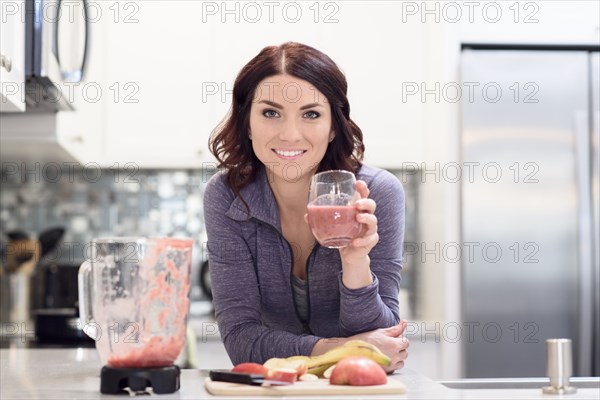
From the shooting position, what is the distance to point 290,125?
1833mm

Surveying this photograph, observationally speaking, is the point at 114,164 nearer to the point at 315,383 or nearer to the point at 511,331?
the point at 511,331

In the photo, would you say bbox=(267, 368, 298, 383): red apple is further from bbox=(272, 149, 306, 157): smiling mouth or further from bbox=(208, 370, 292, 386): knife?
bbox=(272, 149, 306, 157): smiling mouth

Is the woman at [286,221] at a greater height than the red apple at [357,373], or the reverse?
the woman at [286,221]

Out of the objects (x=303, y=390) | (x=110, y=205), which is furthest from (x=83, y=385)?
(x=110, y=205)

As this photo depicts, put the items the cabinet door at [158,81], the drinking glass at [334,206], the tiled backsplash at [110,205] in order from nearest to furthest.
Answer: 1. the drinking glass at [334,206]
2. the cabinet door at [158,81]
3. the tiled backsplash at [110,205]

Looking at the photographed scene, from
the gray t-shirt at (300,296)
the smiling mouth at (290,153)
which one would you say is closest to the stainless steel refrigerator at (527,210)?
the gray t-shirt at (300,296)

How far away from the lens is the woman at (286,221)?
1790 millimetres

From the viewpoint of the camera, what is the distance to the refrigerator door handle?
318 centimetres

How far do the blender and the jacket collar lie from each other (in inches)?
22.9

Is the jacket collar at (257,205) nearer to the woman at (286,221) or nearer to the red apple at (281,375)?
the woman at (286,221)

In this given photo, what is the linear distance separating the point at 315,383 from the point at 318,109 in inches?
28.1

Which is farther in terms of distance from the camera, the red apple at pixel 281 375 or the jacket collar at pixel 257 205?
the jacket collar at pixel 257 205

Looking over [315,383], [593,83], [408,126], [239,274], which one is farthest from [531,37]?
[315,383]

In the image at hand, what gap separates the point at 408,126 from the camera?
367cm
